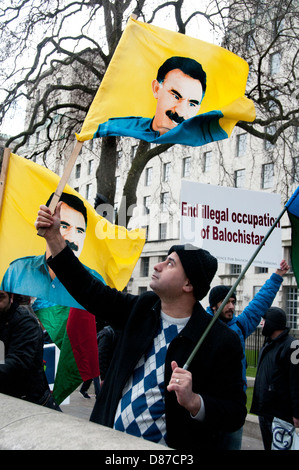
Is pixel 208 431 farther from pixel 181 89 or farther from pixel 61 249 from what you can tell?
pixel 181 89

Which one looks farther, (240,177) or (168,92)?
(240,177)

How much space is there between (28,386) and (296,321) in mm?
35541

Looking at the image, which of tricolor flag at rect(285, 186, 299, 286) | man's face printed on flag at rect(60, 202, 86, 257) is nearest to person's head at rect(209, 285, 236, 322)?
man's face printed on flag at rect(60, 202, 86, 257)

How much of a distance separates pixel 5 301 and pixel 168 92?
1.75 m

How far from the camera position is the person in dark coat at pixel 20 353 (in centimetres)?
363

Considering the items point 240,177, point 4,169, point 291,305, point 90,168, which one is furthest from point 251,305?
point 90,168

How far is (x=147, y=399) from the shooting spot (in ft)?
8.45

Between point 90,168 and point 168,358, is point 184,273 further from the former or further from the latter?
point 90,168

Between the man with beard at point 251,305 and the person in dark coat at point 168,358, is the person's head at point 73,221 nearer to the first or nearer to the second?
the man with beard at point 251,305

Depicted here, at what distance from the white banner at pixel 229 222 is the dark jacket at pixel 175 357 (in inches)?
86.4

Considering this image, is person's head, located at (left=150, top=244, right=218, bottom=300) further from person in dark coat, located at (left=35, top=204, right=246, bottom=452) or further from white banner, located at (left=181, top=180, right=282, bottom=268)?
white banner, located at (left=181, top=180, right=282, bottom=268)

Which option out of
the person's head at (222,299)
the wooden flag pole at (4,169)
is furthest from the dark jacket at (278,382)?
the wooden flag pole at (4,169)

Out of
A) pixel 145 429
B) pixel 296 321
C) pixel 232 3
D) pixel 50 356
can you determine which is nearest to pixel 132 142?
pixel 232 3

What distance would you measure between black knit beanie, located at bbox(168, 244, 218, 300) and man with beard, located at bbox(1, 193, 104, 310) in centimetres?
175
